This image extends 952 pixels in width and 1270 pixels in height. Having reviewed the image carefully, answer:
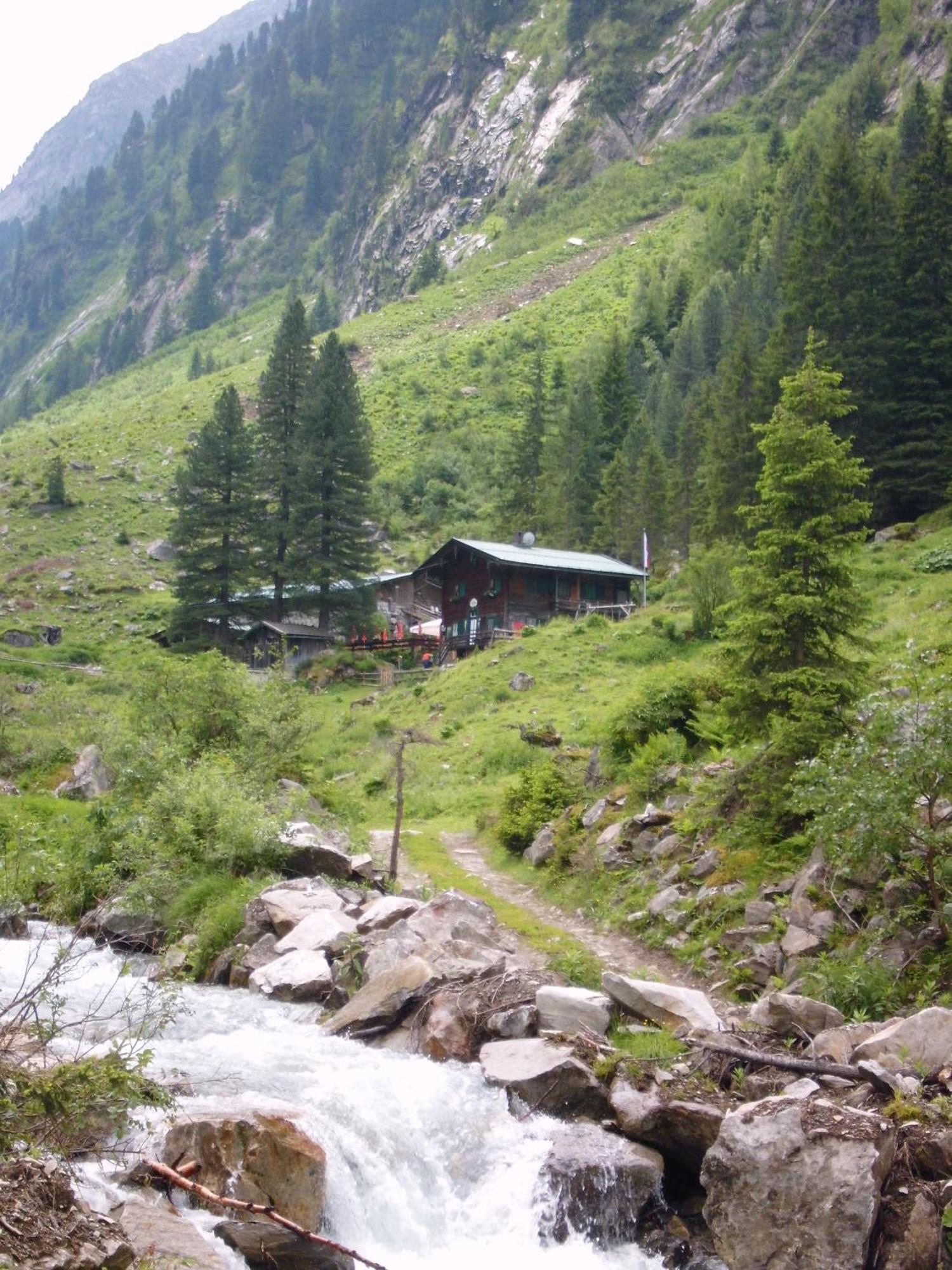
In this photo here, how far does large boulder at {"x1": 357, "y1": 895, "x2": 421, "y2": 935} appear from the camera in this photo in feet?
52.2

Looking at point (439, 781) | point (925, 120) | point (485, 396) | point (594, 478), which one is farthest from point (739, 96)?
point (439, 781)

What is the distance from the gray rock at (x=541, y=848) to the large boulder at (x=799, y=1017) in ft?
34.7

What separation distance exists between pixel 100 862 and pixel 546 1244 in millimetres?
12679

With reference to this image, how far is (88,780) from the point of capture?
24219 mm

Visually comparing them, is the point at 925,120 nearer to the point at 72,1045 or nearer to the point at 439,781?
the point at 439,781

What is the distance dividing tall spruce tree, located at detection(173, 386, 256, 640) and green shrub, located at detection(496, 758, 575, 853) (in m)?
29.6

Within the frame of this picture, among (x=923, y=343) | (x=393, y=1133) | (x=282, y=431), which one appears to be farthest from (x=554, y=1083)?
(x=282, y=431)

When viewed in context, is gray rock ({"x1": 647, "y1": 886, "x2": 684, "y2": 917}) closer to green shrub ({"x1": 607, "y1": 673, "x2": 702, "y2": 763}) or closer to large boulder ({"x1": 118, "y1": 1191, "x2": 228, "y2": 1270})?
green shrub ({"x1": 607, "y1": 673, "x2": 702, "y2": 763})

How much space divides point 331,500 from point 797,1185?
47404mm

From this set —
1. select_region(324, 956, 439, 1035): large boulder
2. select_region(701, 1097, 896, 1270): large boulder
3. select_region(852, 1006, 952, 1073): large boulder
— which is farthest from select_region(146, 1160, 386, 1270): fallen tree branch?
select_region(852, 1006, 952, 1073): large boulder

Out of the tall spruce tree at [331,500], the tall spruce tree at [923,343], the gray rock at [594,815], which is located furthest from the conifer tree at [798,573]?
the tall spruce tree at [331,500]

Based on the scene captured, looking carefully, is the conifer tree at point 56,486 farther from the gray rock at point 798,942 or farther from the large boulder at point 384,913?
the gray rock at point 798,942

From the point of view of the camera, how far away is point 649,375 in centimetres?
8025

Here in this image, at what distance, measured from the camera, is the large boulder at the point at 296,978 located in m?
14.3
